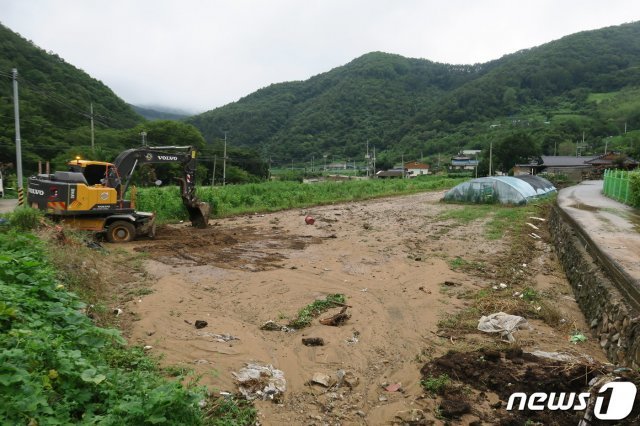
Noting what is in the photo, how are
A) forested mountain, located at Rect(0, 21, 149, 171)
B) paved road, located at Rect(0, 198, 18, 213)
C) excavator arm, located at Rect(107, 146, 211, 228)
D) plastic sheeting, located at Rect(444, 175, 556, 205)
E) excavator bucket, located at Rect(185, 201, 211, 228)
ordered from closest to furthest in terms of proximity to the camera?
excavator arm, located at Rect(107, 146, 211, 228)
excavator bucket, located at Rect(185, 201, 211, 228)
paved road, located at Rect(0, 198, 18, 213)
plastic sheeting, located at Rect(444, 175, 556, 205)
forested mountain, located at Rect(0, 21, 149, 171)

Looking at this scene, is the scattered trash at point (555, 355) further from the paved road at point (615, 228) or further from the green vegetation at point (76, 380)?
the green vegetation at point (76, 380)

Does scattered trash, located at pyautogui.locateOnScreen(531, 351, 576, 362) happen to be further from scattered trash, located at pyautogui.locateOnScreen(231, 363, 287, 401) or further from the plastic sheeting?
the plastic sheeting

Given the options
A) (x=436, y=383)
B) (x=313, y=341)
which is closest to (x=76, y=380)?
(x=313, y=341)

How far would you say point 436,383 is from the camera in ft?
15.4

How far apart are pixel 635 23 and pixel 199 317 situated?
16718 centimetres

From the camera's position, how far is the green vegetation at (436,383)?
462 centimetres

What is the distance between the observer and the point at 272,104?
102500 millimetres

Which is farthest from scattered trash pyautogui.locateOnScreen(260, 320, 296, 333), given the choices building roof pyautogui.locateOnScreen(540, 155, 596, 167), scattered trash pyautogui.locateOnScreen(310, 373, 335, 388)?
building roof pyautogui.locateOnScreen(540, 155, 596, 167)

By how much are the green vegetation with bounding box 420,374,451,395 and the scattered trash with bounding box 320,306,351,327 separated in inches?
75.2

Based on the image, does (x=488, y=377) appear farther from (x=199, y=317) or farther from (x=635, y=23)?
(x=635, y=23)

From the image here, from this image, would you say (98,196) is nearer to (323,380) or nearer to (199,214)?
(199,214)

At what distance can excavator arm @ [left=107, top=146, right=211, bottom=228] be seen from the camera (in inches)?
504

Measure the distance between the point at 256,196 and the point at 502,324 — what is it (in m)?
19.8

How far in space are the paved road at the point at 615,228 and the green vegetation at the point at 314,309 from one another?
490 cm
